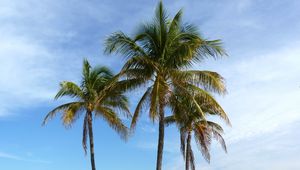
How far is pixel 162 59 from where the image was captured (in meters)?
24.8

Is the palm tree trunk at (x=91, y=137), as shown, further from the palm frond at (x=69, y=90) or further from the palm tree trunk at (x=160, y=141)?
the palm tree trunk at (x=160, y=141)

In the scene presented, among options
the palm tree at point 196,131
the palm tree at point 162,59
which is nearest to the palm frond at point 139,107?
the palm tree at point 162,59

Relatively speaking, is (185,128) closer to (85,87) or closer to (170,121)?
(170,121)

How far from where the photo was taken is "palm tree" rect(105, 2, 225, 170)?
946 inches

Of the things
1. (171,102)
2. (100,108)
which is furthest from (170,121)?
(171,102)

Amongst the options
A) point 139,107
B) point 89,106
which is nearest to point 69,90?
point 89,106

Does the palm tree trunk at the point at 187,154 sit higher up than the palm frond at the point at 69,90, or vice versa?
the palm frond at the point at 69,90

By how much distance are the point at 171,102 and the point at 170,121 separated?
1595 cm

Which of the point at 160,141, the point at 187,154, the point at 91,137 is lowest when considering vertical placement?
the point at 160,141

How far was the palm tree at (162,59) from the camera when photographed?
24031 millimetres

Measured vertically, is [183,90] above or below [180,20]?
below

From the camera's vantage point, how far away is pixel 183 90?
79.6ft

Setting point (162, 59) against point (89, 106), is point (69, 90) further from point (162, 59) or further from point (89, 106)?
point (162, 59)

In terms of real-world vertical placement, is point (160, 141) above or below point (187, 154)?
below
